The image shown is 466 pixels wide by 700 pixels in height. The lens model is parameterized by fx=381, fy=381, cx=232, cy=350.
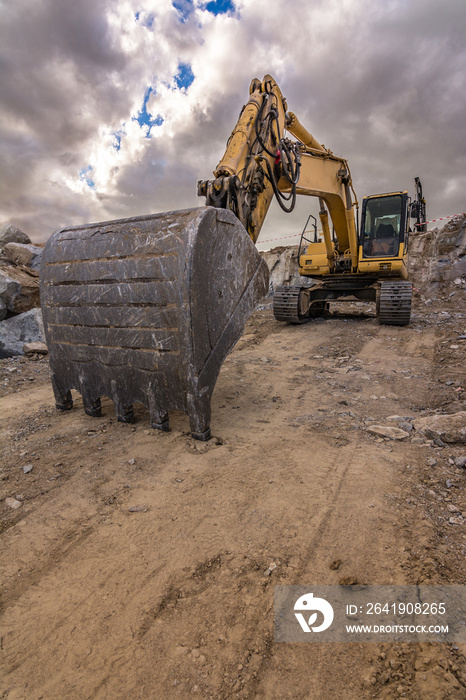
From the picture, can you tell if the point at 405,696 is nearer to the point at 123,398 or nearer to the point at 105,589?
the point at 105,589

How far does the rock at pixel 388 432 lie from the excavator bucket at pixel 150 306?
133 cm

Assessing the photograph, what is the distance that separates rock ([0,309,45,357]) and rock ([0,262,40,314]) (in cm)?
30

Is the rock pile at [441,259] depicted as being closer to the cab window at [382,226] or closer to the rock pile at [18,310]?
the cab window at [382,226]

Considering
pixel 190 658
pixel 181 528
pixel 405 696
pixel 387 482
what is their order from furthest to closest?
1. pixel 387 482
2. pixel 181 528
3. pixel 190 658
4. pixel 405 696

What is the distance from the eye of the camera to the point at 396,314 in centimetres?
783

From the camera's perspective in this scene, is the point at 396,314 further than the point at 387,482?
Yes

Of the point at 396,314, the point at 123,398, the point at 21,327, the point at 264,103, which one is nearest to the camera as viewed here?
the point at 123,398

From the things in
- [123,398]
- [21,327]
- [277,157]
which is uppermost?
[277,157]

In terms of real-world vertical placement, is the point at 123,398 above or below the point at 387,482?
above

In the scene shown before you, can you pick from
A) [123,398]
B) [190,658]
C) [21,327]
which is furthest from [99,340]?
[21,327]

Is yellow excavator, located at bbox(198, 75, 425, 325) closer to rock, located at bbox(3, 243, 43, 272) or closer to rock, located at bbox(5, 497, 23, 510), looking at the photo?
rock, located at bbox(5, 497, 23, 510)

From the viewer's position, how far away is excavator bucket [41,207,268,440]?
2713mm

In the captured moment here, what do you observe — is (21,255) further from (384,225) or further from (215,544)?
(215,544)

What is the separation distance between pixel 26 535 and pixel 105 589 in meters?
0.66
